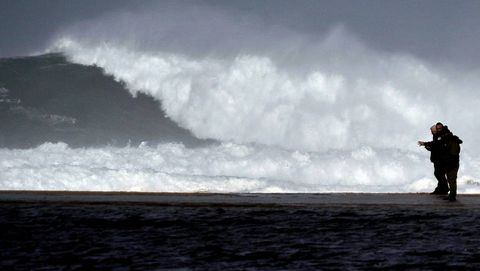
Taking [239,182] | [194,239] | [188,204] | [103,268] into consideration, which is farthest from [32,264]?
[239,182]

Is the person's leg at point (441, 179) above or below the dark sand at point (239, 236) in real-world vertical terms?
above

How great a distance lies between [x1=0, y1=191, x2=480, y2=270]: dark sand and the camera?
6.28 metres

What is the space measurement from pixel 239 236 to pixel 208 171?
19.2m

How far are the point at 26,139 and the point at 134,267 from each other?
91.5ft

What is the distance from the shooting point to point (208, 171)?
27.5 metres

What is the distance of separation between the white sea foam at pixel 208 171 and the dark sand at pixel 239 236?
31.3 feet

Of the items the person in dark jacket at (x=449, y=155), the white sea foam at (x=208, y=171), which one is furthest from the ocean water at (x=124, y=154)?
the person in dark jacket at (x=449, y=155)

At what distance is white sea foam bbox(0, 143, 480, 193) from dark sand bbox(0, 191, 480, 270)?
9538 mm

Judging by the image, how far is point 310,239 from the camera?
7973 millimetres

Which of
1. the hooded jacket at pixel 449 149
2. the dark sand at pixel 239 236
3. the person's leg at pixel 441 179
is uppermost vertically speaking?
the hooded jacket at pixel 449 149

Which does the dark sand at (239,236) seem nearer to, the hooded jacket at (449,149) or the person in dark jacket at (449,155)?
the person in dark jacket at (449,155)

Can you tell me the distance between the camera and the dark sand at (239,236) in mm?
6277

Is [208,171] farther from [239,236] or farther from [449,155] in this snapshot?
[239,236]

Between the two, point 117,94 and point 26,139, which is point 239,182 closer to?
point 26,139
